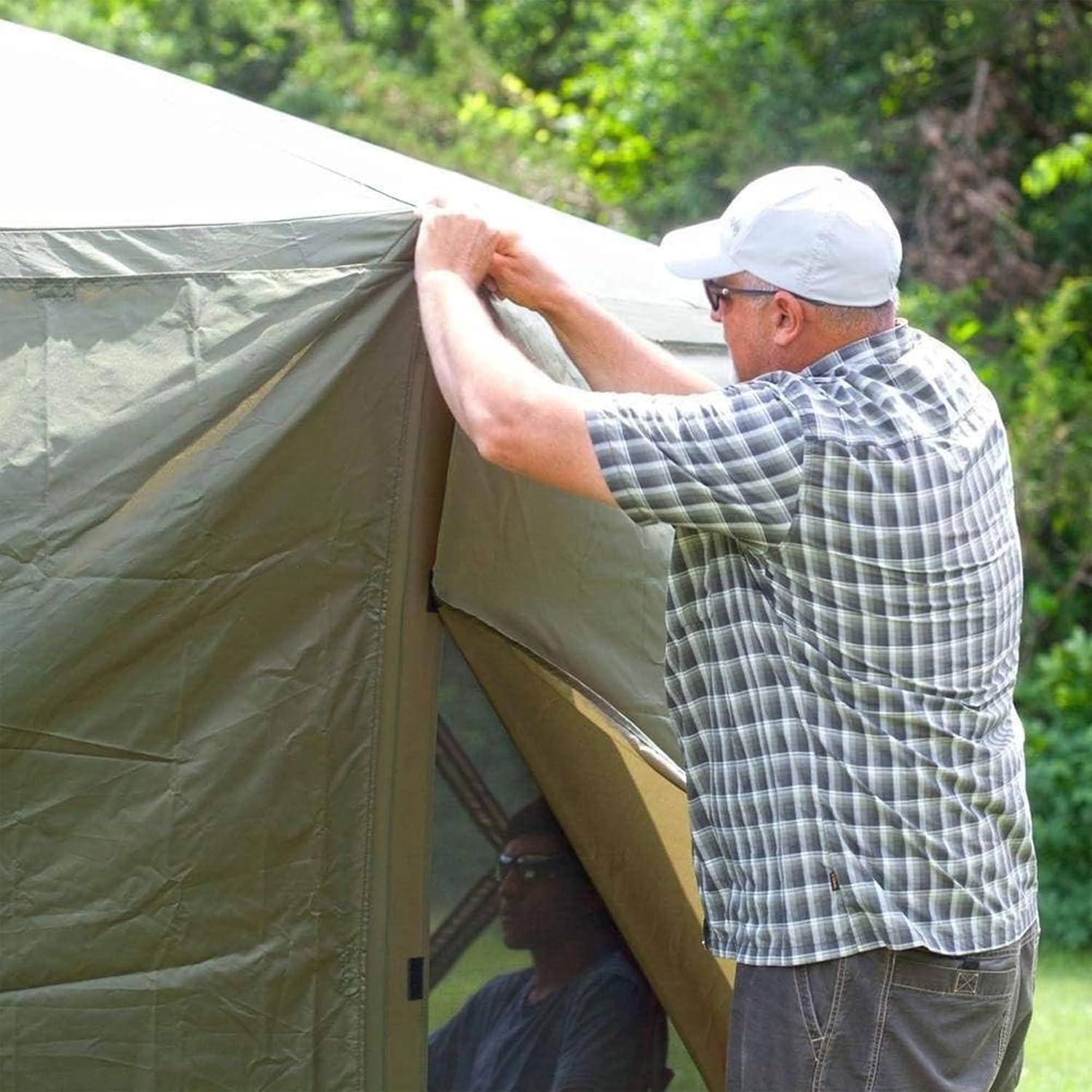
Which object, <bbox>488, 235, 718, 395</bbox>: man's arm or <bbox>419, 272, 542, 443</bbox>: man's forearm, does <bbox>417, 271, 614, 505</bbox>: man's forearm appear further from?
<bbox>488, 235, 718, 395</bbox>: man's arm

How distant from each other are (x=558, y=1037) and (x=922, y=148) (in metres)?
8.29

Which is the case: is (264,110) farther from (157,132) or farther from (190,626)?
(190,626)

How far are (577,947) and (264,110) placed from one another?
1.65 metres

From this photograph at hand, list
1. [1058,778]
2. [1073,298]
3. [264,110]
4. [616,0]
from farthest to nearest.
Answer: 1. [616,0]
2. [1073,298]
3. [1058,778]
4. [264,110]

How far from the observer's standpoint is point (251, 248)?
259cm

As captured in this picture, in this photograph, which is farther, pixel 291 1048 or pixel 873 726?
pixel 291 1048

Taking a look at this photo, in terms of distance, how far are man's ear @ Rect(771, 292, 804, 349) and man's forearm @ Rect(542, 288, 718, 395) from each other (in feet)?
1.01

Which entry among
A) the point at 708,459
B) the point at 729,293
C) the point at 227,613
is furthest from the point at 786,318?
the point at 227,613

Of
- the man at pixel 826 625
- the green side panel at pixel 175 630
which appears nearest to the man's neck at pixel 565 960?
the green side panel at pixel 175 630

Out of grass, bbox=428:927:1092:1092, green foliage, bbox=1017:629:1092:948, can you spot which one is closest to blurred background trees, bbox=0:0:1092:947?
green foliage, bbox=1017:629:1092:948

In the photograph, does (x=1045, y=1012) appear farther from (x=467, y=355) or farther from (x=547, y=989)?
(x=467, y=355)

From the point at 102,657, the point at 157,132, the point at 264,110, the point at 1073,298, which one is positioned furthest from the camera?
the point at 1073,298

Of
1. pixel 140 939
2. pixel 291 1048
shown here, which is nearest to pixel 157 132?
pixel 140 939

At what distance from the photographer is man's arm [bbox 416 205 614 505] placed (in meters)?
2.25
